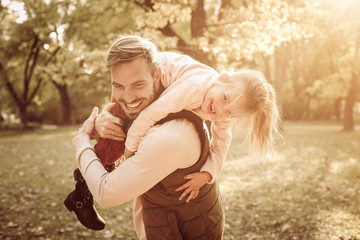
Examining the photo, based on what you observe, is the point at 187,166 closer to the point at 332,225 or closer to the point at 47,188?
the point at 332,225

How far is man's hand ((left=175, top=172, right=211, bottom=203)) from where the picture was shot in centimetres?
211

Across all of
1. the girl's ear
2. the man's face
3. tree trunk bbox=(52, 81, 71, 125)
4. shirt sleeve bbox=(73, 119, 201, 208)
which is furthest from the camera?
tree trunk bbox=(52, 81, 71, 125)

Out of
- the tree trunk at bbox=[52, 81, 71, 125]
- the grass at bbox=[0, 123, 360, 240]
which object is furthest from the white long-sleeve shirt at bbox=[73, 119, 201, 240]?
the tree trunk at bbox=[52, 81, 71, 125]

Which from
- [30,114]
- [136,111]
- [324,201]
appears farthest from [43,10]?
[30,114]

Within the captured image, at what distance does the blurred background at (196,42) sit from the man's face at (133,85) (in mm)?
1074

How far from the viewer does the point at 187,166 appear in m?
2.12

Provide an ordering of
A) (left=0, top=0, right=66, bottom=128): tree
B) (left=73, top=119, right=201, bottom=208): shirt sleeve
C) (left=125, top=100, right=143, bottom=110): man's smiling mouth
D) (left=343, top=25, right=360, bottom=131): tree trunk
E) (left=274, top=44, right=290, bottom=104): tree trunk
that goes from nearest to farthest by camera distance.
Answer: (left=73, top=119, right=201, bottom=208): shirt sleeve < (left=125, top=100, right=143, bottom=110): man's smiling mouth < (left=343, top=25, right=360, bottom=131): tree trunk < (left=0, top=0, right=66, bottom=128): tree < (left=274, top=44, right=290, bottom=104): tree trunk

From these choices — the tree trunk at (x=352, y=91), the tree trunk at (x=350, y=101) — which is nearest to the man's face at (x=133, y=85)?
the tree trunk at (x=352, y=91)

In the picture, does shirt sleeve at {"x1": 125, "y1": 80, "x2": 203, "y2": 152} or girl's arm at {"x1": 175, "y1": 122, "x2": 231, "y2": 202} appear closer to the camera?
shirt sleeve at {"x1": 125, "y1": 80, "x2": 203, "y2": 152}

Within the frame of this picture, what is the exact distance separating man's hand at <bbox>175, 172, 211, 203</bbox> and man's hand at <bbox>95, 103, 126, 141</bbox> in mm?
540

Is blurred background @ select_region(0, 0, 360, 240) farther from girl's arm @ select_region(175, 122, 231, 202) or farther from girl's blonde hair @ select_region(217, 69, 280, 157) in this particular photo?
girl's blonde hair @ select_region(217, 69, 280, 157)

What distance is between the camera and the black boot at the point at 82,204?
2.38 meters

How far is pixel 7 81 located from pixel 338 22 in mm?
26153

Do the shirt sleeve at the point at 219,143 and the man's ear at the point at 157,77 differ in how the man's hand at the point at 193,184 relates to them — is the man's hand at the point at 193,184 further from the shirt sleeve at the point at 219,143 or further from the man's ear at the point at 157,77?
the man's ear at the point at 157,77
